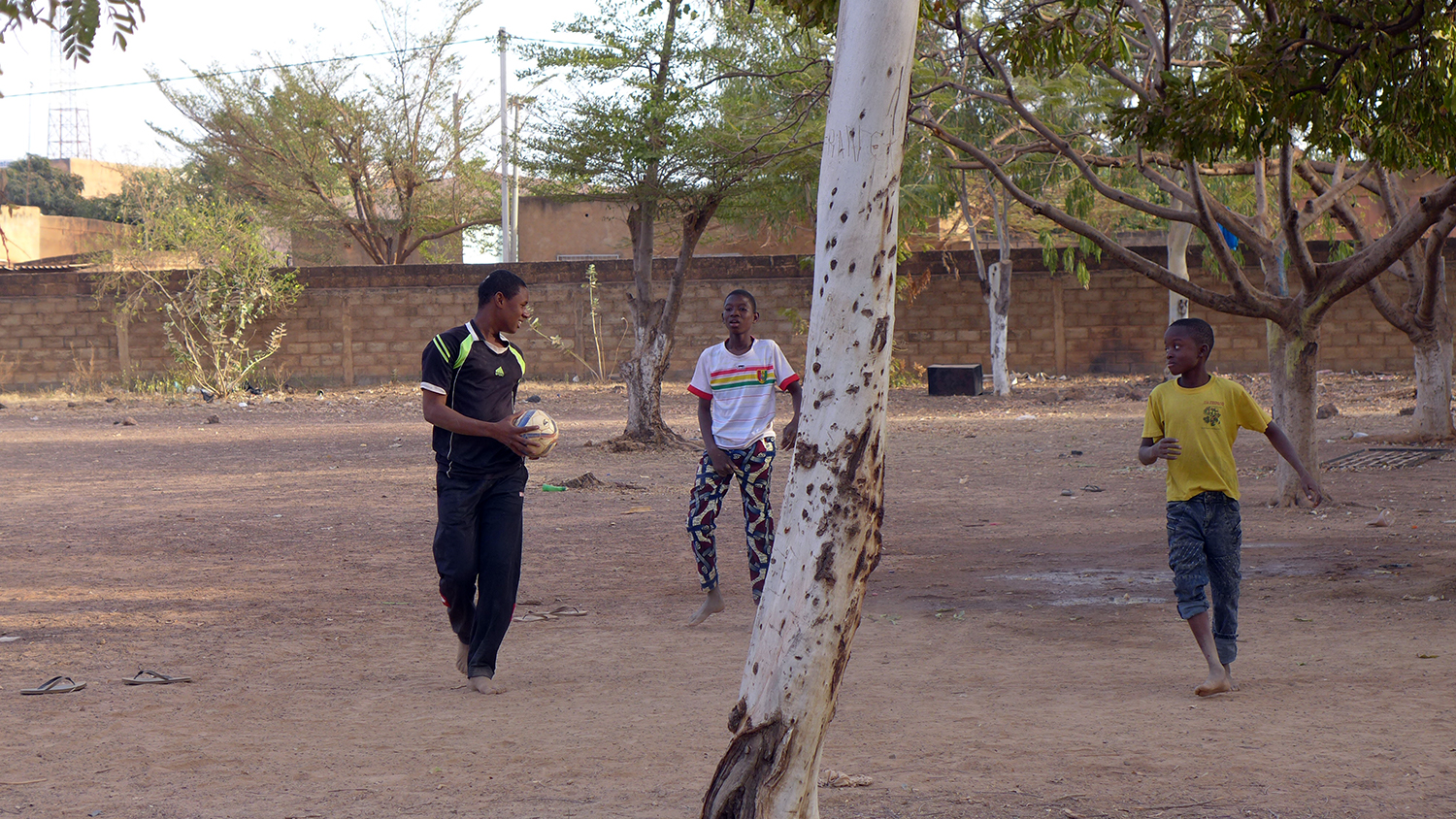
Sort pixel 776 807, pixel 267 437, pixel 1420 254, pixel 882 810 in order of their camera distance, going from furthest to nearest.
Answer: pixel 267 437 < pixel 1420 254 < pixel 882 810 < pixel 776 807

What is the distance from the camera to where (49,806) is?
3.76m

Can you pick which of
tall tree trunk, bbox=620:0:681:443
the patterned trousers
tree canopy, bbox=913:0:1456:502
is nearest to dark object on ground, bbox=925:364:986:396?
tall tree trunk, bbox=620:0:681:443

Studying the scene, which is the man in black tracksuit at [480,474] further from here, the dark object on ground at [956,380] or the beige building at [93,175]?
the beige building at [93,175]

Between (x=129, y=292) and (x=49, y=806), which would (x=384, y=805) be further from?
(x=129, y=292)

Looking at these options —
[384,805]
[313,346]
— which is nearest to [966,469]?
[384,805]

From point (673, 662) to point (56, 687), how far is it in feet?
8.78

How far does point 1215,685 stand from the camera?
185 inches

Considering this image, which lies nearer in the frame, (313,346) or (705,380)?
(705,380)

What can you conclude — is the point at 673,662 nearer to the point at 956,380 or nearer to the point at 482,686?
the point at 482,686

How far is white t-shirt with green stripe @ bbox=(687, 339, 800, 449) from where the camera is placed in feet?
20.5

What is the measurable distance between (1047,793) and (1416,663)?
240 centimetres

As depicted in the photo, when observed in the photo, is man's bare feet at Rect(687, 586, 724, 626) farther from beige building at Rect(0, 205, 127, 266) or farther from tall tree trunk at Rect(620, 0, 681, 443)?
beige building at Rect(0, 205, 127, 266)

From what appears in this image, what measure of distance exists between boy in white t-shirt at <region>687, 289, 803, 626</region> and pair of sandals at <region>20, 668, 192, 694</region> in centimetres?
255

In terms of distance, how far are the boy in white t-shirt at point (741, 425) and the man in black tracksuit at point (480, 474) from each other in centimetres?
130
